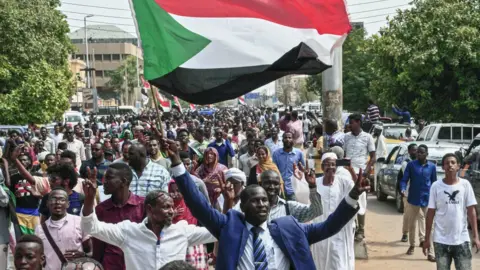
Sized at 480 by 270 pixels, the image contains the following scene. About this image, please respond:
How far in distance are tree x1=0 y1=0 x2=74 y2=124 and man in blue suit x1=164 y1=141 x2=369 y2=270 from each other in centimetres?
2193

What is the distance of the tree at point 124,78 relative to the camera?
102750mm

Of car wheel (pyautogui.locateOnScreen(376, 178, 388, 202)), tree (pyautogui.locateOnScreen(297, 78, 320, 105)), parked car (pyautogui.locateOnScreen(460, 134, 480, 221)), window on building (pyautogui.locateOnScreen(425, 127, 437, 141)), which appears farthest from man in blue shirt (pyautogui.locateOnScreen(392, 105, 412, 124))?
tree (pyautogui.locateOnScreen(297, 78, 320, 105))

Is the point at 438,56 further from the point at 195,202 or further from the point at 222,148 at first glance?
the point at 195,202

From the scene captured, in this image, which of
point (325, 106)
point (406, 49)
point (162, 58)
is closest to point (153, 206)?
point (162, 58)

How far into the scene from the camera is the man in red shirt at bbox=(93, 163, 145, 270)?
566cm

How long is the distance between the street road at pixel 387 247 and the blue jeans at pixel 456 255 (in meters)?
2.38

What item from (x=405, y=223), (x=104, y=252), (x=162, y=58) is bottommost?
(x=405, y=223)

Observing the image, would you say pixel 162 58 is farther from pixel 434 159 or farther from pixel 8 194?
pixel 434 159

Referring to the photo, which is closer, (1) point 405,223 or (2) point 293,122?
(1) point 405,223

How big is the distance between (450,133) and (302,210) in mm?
13275

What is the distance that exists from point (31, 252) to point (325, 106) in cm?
686

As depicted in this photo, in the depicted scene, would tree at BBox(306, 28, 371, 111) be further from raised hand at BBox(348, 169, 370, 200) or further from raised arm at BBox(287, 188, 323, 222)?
raised hand at BBox(348, 169, 370, 200)

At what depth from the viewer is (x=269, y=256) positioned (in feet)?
14.9

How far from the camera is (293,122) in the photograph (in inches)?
727
